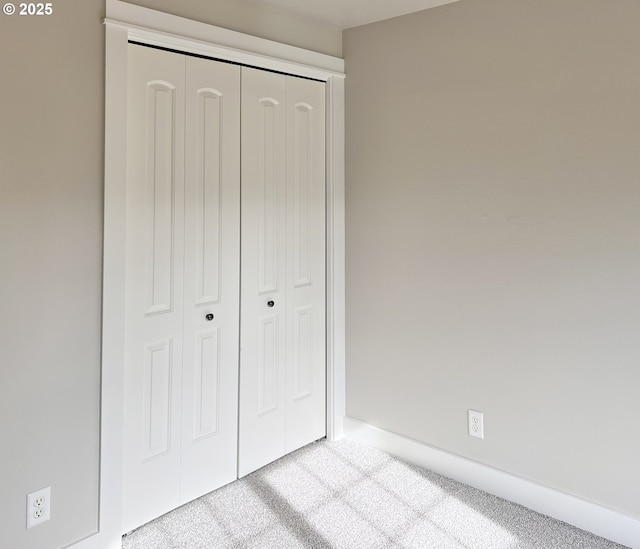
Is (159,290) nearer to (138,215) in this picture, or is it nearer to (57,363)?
(138,215)

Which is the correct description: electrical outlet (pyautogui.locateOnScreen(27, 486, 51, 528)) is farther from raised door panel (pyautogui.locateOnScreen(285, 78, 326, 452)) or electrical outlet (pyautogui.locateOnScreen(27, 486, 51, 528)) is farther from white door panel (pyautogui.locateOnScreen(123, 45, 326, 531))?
raised door panel (pyautogui.locateOnScreen(285, 78, 326, 452))

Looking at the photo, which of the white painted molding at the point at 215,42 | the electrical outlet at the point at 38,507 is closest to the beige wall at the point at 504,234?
the white painted molding at the point at 215,42

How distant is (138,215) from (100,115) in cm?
40

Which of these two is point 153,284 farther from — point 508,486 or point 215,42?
point 508,486

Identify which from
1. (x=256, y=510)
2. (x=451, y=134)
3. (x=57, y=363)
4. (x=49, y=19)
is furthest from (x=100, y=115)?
(x=256, y=510)

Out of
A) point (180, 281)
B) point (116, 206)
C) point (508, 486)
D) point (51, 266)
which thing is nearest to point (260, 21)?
point (116, 206)

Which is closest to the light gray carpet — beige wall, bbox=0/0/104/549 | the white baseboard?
the white baseboard

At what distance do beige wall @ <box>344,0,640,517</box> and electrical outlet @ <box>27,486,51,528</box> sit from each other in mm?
1620

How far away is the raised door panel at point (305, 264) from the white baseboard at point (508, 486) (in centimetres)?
33

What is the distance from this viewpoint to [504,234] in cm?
217

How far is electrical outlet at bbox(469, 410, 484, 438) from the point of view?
228cm

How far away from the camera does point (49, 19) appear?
1.62 m

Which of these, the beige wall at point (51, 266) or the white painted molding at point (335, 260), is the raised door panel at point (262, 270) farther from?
the beige wall at point (51, 266)

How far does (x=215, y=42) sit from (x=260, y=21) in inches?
13.1
